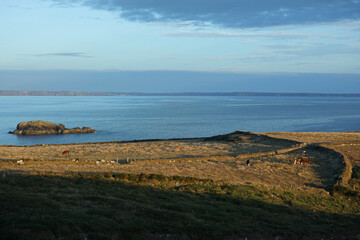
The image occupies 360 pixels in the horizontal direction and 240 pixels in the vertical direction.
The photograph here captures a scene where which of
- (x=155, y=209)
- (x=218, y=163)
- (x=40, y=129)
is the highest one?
(x=155, y=209)

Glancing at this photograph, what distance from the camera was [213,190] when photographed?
66.1ft

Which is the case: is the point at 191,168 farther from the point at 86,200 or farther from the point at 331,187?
the point at 86,200

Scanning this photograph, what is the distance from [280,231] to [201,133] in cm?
7752

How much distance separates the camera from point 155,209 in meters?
14.7

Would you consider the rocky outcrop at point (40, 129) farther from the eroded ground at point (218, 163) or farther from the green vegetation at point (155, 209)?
the green vegetation at point (155, 209)

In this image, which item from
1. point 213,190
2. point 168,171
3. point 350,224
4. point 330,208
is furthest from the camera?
point 168,171

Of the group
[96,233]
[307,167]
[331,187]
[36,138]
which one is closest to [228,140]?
[307,167]

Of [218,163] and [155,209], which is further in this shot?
[218,163]

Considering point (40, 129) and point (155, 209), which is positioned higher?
point (155, 209)

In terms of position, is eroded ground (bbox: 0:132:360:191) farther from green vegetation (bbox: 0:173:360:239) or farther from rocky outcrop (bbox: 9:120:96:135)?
rocky outcrop (bbox: 9:120:96:135)

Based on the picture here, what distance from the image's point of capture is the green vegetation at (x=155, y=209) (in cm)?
1165

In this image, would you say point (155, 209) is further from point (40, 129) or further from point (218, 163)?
point (40, 129)

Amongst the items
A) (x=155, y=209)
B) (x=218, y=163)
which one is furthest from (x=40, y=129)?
(x=155, y=209)

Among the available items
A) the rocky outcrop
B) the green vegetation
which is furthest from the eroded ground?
the rocky outcrop
